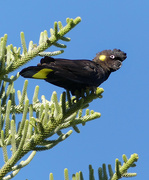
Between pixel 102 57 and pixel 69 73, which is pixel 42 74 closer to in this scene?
pixel 69 73

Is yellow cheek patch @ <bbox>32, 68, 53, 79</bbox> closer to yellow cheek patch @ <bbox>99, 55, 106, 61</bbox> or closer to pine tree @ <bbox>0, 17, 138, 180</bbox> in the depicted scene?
pine tree @ <bbox>0, 17, 138, 180</bbox>

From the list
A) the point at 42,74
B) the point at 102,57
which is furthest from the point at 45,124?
the point at 102,57

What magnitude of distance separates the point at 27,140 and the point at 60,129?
1.29ft

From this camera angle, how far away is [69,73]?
3533mm

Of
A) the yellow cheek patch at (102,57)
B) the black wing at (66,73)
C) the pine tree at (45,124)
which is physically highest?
the yellow cheek patch at (102,57)

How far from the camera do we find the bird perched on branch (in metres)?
3.44

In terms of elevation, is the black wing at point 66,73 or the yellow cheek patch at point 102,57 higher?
the yellow cheek patch at point 102,57

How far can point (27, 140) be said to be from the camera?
11.7ft

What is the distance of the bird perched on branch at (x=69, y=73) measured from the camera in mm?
3439

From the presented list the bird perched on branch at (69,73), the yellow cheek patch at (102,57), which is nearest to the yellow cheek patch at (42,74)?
the bird perched on branch at (69,73)

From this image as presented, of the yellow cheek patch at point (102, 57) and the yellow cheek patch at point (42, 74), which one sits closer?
the yellow cheek patch at point (42, 74)

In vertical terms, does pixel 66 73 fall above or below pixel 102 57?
below

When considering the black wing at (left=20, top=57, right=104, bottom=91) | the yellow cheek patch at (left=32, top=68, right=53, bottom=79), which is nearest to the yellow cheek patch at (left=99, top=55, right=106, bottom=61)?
the black wing at (left=20, top=57, right=104, bottom=91)

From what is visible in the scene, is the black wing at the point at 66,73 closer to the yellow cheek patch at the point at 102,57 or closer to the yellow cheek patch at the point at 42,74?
the yellow cheek patch at the point at 42,74
